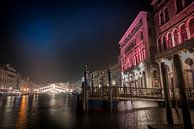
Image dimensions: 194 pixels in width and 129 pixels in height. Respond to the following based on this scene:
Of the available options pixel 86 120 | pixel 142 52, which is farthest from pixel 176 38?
pixel 86 120

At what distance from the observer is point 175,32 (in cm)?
2225

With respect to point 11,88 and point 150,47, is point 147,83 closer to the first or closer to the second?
point 150,47

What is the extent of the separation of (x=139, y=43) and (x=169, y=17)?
8.85m

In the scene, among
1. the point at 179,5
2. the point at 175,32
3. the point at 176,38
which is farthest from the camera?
the point at 175,32

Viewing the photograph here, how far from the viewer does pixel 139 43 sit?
31.5 metres

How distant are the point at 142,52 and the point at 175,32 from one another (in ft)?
28.0

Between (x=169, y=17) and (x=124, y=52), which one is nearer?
(x=169, y=17)

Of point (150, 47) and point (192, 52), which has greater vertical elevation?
point (150, 47)

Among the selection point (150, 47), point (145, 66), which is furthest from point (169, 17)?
point (145, 66)

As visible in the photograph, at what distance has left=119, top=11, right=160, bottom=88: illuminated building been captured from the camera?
1069 inches

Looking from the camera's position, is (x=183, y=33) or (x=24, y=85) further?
(x=24, y=85)

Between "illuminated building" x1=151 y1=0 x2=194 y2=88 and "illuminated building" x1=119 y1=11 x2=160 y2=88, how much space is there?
1.66m

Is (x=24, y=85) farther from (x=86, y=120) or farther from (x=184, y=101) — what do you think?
(x=184, y=101)

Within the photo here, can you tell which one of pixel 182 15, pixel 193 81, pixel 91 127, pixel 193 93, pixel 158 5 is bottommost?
pixel 91 127
